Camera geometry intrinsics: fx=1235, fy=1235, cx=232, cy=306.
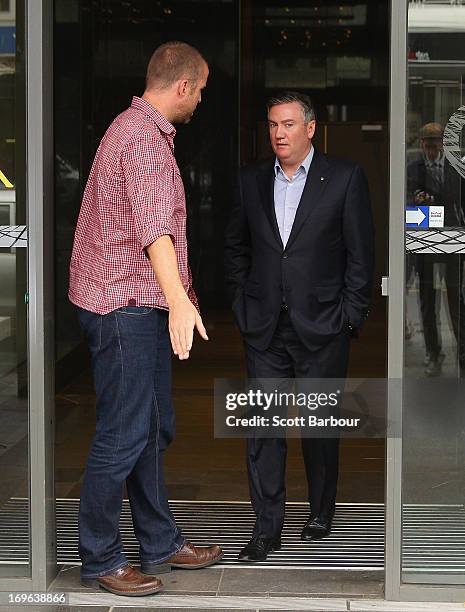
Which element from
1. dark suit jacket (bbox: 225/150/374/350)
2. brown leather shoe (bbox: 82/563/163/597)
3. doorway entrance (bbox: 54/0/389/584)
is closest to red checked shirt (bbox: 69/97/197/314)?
dark suit jacket (bbox: 225/150/374/350)

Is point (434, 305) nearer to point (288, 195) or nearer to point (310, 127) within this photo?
point (288, 195)

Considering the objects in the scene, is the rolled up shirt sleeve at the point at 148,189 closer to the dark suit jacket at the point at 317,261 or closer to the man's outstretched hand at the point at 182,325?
the man's outstretched hand at the point at 182,325

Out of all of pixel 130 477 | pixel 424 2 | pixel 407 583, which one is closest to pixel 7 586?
pixel 130 477

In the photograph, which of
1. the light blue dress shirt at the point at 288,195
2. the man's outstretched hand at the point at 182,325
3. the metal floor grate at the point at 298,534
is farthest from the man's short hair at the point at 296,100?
the metal floor grate at the point at 298,534

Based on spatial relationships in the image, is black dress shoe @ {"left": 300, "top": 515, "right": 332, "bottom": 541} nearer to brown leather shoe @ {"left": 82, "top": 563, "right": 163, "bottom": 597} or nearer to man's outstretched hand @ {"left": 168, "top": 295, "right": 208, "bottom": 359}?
brown leather shoe @ {"left": 82, "top": 563, "right": 163, "bottom": 597}

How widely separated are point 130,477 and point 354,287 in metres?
1.13

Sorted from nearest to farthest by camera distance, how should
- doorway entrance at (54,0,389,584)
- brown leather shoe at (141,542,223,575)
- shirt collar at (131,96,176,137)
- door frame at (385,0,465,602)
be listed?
1. door frame at (385,0,465,602)
2. shirt collar at (131,96,176,137)
3. brown leather shoe at (141,542,223,575)
4. doorway entrance at (54,0,389,584)

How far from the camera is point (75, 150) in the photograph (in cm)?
1004

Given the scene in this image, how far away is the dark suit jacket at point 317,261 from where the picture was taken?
4766 millimetres

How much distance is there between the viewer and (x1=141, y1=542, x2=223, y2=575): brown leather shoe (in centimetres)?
465

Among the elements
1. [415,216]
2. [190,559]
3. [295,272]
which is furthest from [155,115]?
[190,559]

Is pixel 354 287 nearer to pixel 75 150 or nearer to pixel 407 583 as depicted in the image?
pixel 407 583

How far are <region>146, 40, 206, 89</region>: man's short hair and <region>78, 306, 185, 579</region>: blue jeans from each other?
82cm

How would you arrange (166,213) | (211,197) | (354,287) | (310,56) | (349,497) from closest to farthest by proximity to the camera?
(166,213) → (354,287) → (349,497) → (211,197) → (310,56)
